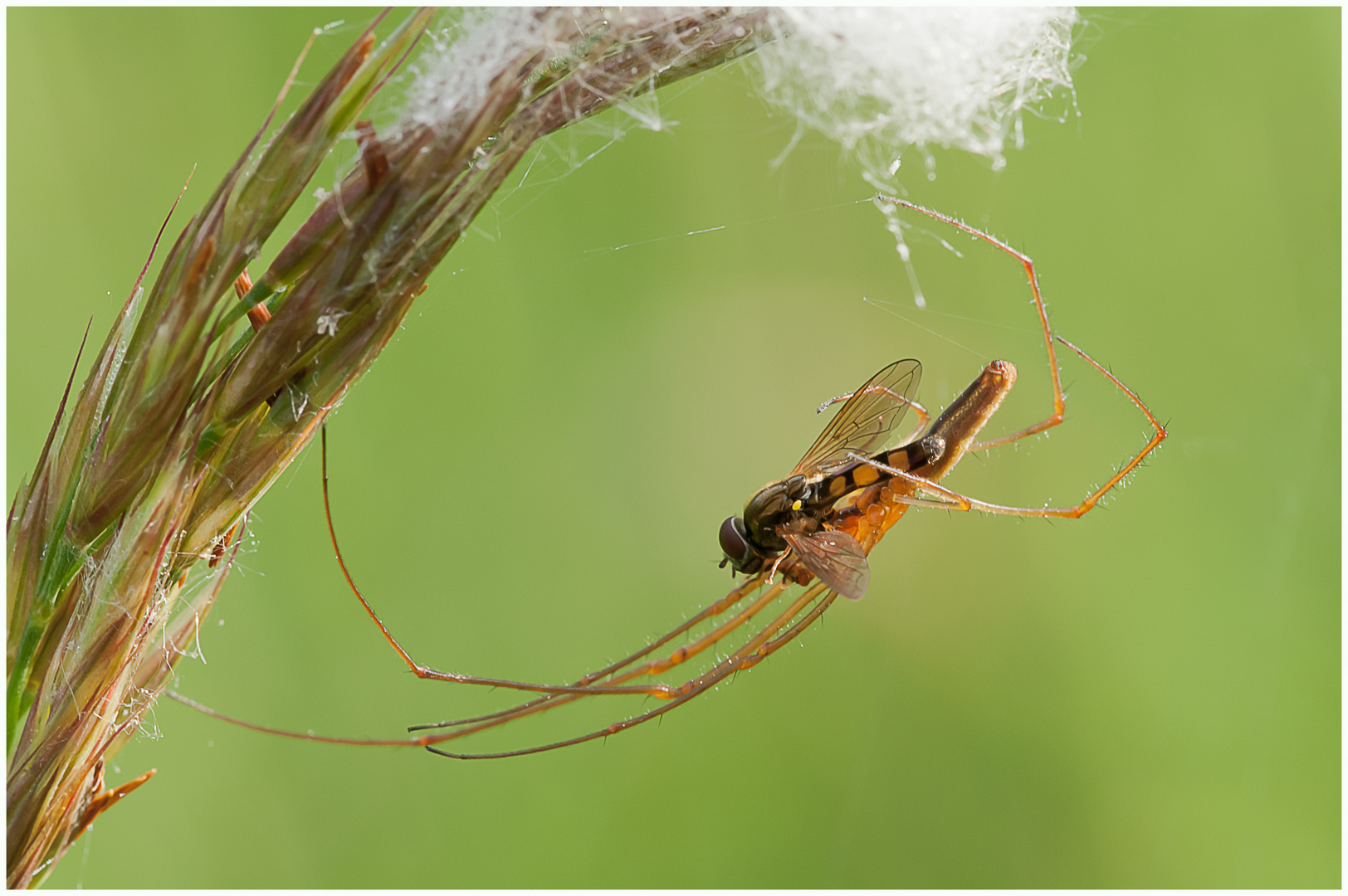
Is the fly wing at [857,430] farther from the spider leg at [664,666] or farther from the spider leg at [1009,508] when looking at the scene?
the spider leg at [664,666]

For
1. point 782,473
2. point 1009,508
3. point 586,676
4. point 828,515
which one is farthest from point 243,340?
point 782,473

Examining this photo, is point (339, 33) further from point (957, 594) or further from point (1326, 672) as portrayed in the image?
point (1326, 672)

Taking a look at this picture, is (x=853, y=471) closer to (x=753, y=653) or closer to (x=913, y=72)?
(x=753, y=653)

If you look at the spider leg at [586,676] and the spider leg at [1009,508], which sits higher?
the spider leg at [1009,508]

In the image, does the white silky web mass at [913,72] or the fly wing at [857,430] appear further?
the fly wing at [857,430]

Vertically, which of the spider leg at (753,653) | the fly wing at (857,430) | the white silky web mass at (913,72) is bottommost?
the spider leg at (753,653)

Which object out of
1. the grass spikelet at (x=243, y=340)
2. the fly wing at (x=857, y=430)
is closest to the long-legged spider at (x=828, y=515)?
the fly wing at (x=857, y=430)

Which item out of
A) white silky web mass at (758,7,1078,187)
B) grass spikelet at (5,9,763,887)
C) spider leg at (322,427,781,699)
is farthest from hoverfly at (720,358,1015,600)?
grass spikelet at (5,9,763,887)

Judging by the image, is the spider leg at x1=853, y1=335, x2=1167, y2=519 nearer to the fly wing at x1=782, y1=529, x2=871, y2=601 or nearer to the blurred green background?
the fly wing at x1=782, y1=529, x2=871, y2=601
